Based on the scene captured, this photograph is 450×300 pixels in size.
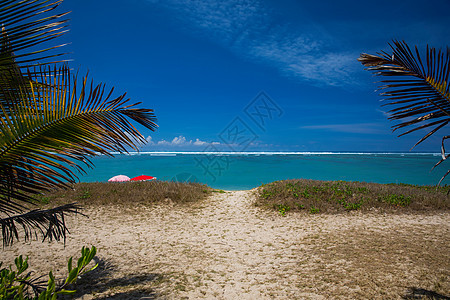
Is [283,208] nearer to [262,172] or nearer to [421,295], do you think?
[421,295]

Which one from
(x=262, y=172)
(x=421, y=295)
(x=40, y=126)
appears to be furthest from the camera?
(x=262, y=172)

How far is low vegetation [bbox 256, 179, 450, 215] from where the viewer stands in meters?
10.6

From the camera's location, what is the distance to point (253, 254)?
→ 257 inches

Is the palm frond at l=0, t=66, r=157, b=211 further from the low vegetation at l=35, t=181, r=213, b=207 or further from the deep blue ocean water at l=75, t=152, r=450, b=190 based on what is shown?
the deep blue ocean water at l=75, t=152, r=450, b=190

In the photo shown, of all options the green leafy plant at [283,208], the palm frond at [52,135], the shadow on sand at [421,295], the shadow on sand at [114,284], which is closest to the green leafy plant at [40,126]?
the palm frond at [52,135]

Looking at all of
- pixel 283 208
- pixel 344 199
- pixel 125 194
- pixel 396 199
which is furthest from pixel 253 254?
pixel 396 199

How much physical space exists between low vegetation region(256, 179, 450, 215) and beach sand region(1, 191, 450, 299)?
2.12ft

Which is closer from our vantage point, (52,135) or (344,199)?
(52,135)

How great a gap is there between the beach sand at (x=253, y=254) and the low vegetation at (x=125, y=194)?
0.99 m

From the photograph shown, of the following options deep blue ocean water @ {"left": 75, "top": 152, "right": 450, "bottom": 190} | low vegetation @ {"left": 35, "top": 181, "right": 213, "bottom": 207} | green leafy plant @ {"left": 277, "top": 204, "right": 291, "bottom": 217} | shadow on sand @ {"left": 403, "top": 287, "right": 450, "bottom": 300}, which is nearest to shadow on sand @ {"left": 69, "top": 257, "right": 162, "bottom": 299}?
shadow on sand @ {"left": 403, "top": 287, "right": 450, "bottom": 300}

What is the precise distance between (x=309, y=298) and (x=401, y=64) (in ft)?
12.9

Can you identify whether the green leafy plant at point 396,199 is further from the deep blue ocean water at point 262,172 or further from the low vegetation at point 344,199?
the deep blue ocean water at point 262,172

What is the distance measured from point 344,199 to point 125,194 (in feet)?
35.1

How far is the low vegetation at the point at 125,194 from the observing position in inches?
455
